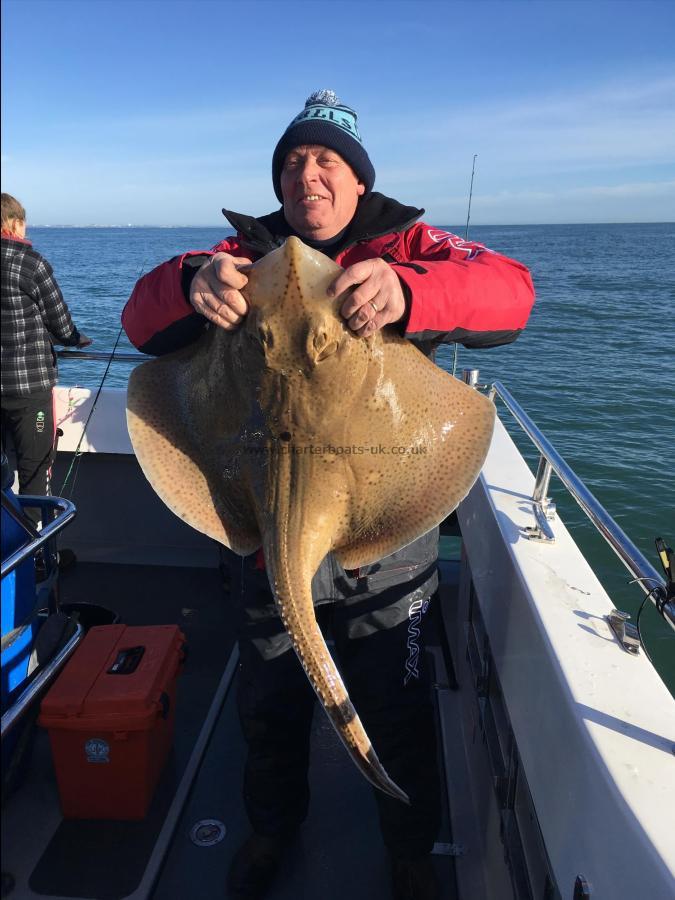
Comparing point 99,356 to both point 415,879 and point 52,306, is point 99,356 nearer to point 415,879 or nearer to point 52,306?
point 52,306

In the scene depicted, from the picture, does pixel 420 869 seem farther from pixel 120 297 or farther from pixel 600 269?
pixel 600 269

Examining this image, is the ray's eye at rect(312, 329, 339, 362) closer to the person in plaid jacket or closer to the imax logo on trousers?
the imax logo on trousers

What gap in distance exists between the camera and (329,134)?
7.45ft

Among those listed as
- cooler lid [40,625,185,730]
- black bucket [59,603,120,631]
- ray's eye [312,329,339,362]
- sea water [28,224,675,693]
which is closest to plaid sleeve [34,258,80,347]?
sea water [28,224,675,693]

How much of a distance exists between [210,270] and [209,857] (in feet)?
8.98

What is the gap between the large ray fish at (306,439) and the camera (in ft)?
5.97

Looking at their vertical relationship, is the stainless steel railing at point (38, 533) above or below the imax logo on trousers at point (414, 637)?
above

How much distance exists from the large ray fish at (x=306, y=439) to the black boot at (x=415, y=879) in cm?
103

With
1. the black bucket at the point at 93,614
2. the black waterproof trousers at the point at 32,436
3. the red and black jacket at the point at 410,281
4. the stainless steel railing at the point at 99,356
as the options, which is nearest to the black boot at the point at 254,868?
the black bucket at the point at 93,614

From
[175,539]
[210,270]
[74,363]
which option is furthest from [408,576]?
[74,363]

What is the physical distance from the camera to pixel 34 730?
3.37 m

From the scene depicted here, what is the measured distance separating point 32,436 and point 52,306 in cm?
108

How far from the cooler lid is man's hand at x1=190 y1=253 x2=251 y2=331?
2001 millimetres

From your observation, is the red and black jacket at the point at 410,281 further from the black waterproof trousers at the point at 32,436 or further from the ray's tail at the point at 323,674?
the black waterproof trousers at the point at 32,436
